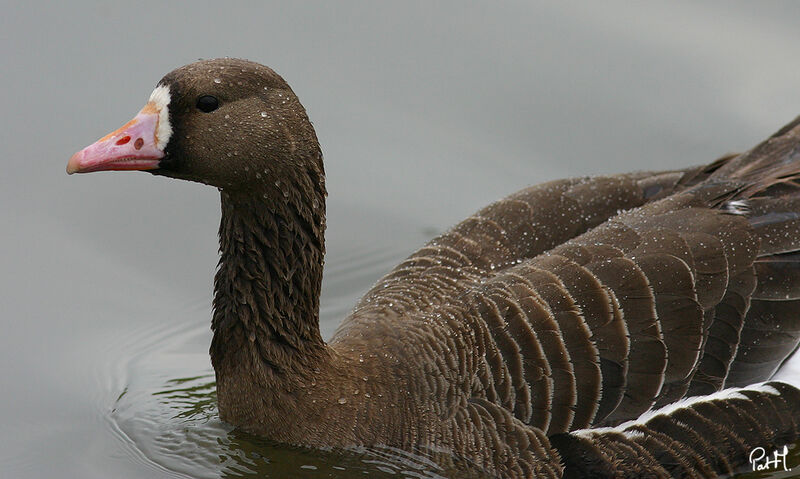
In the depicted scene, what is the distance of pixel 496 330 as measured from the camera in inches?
277

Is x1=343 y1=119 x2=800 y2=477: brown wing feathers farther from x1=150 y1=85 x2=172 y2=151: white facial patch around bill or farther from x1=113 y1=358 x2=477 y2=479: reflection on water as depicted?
x1=150 y1=85 x2=172 y2=151: white facial patch around bill

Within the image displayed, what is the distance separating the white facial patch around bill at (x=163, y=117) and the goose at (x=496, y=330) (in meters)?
0.02

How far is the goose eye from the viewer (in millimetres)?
6570

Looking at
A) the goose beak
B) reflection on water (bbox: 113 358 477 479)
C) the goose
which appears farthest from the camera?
reflection on water (bbox: 113 358 477 479)

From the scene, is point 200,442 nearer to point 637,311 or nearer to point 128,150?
point 128,150

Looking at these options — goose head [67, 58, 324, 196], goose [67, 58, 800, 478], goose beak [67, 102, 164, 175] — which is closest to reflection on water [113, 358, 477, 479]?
goose [67, 58, 800, 478]

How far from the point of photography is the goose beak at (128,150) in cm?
639

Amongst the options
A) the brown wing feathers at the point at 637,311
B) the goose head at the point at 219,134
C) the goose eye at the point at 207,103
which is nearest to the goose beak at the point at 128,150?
the goose head at the point at 219,134

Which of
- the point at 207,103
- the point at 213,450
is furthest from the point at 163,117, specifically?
the point at 213,450

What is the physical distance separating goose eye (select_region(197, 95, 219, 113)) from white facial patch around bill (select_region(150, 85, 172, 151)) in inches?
6.6

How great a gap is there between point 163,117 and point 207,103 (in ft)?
0.81

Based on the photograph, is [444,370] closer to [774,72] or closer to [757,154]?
[757,154]

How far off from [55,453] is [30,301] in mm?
1760

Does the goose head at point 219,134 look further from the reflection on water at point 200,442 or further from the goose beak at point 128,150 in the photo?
A: the reflection on water at point 200,442
